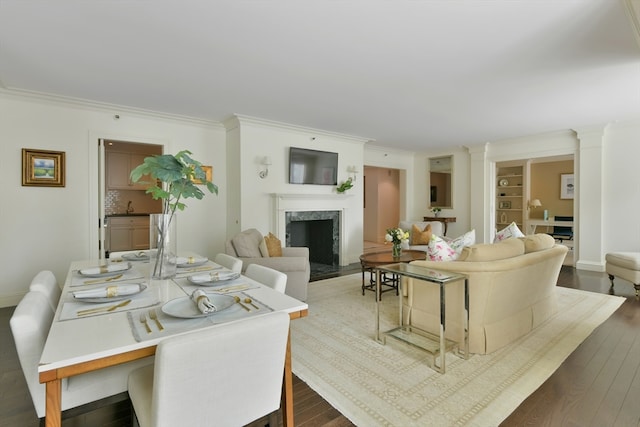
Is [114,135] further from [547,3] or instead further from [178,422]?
[547,3]

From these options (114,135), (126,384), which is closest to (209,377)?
(126,384)

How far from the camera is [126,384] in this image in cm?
150

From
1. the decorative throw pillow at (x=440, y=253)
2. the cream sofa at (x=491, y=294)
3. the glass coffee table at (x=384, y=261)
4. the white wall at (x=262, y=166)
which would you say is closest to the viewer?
the cream sofa at (x=491, y=294)

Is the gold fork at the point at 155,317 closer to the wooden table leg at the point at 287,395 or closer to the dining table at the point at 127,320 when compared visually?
the dining table at the point at 127,320

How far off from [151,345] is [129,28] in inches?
97.9

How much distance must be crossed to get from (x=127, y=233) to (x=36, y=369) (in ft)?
19.3

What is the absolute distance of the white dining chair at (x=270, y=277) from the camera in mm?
2012

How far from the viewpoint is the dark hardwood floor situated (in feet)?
6.07

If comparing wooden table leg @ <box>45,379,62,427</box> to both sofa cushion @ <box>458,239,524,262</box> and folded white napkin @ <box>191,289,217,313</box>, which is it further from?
sofa cushion @ <box>458,239,524,262</box>

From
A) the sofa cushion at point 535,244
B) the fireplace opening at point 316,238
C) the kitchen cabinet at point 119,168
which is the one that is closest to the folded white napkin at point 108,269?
the sofa cushion at point 535,244

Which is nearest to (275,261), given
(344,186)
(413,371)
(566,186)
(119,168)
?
(413,371)

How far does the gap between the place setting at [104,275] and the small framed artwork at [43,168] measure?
261 cm

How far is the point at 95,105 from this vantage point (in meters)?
4.29

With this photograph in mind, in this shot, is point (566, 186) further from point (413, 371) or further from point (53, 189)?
point (53, 189)
